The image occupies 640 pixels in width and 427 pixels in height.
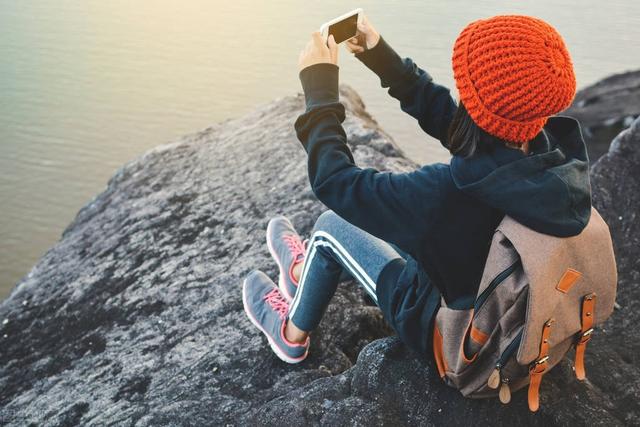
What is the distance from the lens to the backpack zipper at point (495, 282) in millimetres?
2299

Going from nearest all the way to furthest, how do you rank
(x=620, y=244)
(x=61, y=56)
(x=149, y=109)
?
(x=620, y=244)
(x=149, y=109)
(x=61, y=56)

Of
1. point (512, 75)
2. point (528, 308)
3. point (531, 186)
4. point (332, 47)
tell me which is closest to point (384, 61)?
point (332, 47)

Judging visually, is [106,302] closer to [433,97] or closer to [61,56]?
[433,97]

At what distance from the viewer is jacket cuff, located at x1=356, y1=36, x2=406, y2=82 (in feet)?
10.2

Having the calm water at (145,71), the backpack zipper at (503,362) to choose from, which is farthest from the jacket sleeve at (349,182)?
the calm water at (145,71)

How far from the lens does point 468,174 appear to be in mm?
2238

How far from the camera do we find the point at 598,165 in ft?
14.7

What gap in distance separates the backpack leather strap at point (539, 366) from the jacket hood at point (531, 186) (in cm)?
36

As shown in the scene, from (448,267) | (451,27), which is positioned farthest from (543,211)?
(451,27)

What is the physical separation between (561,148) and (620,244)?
1.90 metres

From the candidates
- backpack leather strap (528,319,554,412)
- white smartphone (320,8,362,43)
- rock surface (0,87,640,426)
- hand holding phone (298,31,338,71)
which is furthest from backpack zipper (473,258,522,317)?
white smartphone (320,8,362,43)

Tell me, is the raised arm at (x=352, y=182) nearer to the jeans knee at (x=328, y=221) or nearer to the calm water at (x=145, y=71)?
the jeans knee at (x=328, y=221)

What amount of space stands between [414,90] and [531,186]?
3.70 feet

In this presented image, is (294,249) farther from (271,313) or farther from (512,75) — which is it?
(512,75)
